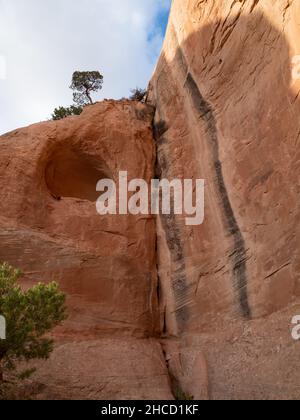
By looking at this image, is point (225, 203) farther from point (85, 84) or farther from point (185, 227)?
point (85, 84)

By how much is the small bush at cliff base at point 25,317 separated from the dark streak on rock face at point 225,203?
4055 millimetres

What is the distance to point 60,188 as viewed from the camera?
1733cm

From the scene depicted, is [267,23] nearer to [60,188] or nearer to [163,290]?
[163,290]

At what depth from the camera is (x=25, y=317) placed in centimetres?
950

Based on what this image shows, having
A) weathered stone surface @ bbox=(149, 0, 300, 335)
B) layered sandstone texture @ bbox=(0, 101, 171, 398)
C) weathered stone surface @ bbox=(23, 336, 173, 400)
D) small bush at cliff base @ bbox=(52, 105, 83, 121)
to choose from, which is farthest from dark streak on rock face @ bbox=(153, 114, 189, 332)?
small bush at cliff base @ bbox=(52, 105, 83, 121)

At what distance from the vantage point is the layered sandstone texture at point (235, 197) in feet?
33.1

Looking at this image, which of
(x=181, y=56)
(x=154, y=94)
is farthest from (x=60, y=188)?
(x=181, y=56)

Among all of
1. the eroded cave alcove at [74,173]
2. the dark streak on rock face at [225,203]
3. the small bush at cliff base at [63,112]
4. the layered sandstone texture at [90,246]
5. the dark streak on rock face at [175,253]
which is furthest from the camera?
the small bush at cliff base at [63,112]

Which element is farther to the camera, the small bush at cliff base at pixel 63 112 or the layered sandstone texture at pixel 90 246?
the small bush at cliff base at pixel 63 112

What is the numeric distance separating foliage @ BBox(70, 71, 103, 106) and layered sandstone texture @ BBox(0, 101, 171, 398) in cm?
822

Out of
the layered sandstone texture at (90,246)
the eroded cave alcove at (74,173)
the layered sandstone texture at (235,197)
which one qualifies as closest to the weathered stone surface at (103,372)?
the layered sandstone texture at (90,246)

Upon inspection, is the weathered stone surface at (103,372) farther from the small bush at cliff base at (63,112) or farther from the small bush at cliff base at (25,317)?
the small bush at cliff base at (63,112)

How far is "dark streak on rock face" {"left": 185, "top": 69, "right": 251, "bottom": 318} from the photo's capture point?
36.9 ft
